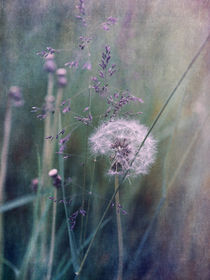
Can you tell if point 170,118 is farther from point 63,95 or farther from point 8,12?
point 8,12

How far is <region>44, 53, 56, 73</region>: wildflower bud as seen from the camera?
158cm

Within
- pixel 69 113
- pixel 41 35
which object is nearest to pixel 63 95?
pixel 69 113

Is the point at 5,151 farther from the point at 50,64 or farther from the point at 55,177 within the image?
the point at 50,64

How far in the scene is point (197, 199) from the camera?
1733mm

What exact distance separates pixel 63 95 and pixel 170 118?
0.70 meters

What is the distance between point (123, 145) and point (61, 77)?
0.56m

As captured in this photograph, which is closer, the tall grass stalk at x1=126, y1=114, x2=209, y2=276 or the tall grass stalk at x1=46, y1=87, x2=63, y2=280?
the tall grass stalk at x1=46, y1=87, x2=63, y2=280

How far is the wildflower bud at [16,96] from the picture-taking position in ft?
5.24

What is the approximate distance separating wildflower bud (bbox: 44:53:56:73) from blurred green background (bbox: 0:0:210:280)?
0.04 metres

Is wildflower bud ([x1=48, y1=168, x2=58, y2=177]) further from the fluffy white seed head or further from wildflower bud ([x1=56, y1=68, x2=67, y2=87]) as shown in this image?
wildflower bud ([x1=56, y1=68, x2=67, y2=87])

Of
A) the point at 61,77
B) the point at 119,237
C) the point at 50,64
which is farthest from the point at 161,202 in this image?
the point at 50,64

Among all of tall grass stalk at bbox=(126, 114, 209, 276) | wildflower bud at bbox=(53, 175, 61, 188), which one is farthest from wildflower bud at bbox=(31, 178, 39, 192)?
tall grass stalk at bbox=(126, 114, 209, 276)

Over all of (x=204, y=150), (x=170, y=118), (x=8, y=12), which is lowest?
(x=204, y=150)

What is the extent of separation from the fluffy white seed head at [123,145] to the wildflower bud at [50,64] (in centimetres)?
46
